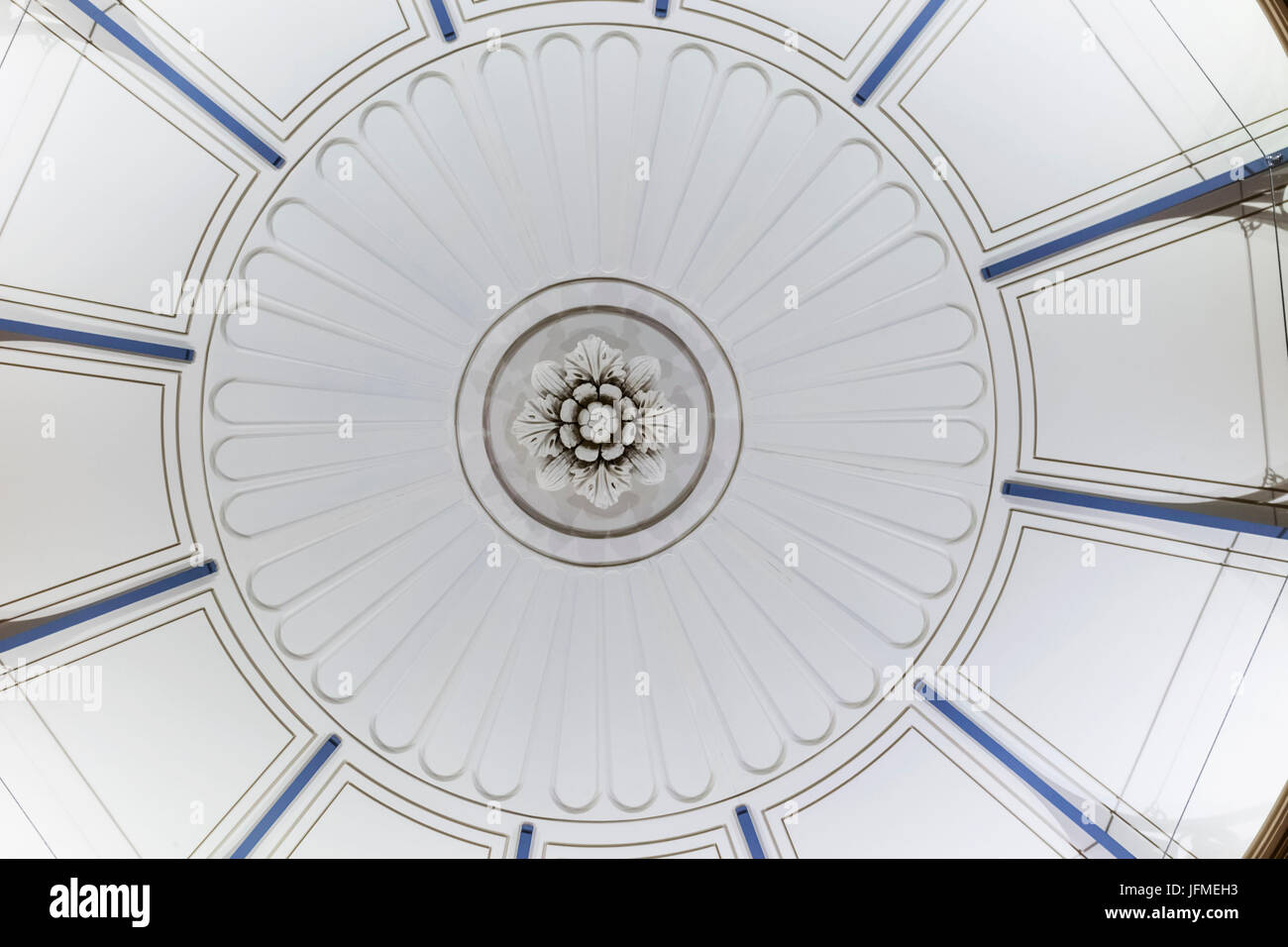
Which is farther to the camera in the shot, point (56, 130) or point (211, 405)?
point (211, 405)

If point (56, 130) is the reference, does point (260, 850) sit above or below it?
below

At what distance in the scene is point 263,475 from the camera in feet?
23.4

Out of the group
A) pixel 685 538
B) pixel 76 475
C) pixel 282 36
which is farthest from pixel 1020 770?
pixel 282 36

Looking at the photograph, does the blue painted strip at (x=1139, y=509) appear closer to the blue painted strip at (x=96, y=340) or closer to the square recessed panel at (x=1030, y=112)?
the square recessed panel at (x=1030, y=112)

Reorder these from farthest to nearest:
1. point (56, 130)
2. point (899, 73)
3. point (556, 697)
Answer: point (556, 697) → point (899, 73) → point (56, 130)

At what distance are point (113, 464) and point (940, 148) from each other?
7295 millimetres

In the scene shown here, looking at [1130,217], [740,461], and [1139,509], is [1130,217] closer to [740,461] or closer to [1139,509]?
[1139,509]

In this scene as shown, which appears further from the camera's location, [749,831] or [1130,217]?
[749,831]

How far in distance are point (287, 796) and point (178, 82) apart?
19.0ft

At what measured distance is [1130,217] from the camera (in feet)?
20.2

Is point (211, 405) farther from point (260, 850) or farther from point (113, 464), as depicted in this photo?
point (260, 850)

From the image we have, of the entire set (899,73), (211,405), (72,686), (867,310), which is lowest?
(72,686)

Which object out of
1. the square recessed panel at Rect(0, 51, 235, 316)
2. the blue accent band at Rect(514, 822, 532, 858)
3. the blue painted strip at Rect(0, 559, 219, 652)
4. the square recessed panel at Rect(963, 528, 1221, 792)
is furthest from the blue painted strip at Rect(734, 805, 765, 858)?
the square recessed panel at Rect(0, 51, 235, 316)

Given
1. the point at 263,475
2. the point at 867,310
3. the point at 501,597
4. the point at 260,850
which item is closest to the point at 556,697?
the point at 501,597
